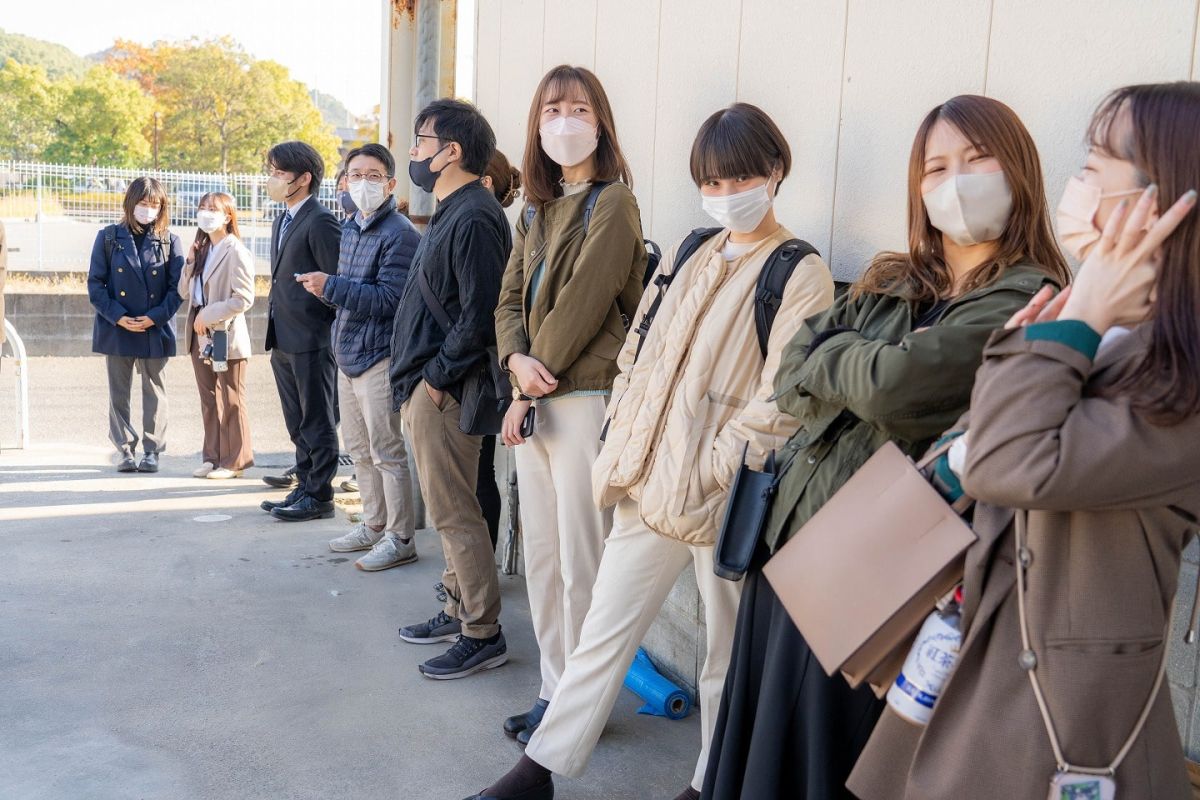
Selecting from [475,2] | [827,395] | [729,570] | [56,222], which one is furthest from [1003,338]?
[56,222]

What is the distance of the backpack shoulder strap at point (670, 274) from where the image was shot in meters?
2.84

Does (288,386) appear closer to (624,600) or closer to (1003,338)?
(624,600)

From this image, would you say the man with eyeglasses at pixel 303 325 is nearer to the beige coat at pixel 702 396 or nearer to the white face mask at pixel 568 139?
the white face mask at pixel 568 139

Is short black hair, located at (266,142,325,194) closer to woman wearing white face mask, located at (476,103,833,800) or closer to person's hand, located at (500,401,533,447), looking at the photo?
person's hand, located at (500,401,533,447)

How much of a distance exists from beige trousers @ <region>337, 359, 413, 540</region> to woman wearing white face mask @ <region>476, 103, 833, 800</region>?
2302 millimetres

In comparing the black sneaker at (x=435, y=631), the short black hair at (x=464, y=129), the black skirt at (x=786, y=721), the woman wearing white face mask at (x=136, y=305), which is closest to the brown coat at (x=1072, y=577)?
the black skirt at (x=786, y=721)

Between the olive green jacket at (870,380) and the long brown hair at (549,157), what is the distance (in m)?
1.27

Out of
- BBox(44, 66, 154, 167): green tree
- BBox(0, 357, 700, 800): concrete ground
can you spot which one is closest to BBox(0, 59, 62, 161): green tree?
BBox(44, 66, 154, 167): green tree

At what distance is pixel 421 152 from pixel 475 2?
189cm

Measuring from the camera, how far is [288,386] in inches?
241

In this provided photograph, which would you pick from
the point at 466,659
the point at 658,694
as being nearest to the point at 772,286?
the point at 658,694

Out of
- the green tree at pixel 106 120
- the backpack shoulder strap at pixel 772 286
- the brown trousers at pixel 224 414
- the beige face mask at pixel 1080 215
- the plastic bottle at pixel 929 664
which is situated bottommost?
the brown trousers at pixel 224 414

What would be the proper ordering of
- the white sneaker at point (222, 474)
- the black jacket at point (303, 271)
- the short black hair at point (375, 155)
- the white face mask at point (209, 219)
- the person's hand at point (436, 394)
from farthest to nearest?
1. the white sneaker at point (222, 474)
2. the white face mask at point (209, 219)
3. the black jacket at point (303, 271)
4. the short black hair at point (375, 155)
5. the person's hand at point (436, 394)

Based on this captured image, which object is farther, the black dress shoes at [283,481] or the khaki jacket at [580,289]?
the black dress shoes at [283,481]
